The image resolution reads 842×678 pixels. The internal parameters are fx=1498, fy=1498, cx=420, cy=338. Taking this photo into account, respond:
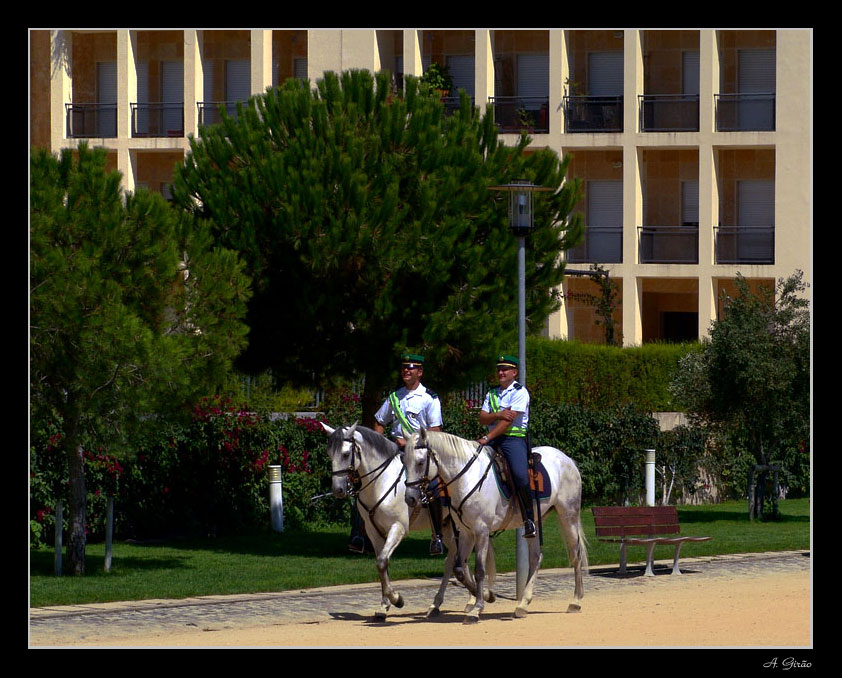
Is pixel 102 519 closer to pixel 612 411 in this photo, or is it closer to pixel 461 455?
pixel 461 455

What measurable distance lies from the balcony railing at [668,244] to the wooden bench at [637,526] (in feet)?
72.9

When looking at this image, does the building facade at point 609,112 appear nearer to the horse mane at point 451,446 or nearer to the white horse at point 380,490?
→ the white horse at point 380,490

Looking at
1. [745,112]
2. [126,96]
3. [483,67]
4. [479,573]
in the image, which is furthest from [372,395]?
[126,96]

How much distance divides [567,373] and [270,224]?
15.9 m

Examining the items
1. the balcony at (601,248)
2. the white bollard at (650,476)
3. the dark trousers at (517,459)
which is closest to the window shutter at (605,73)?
the balcony at (601,248)

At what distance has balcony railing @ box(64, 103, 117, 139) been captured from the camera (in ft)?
145

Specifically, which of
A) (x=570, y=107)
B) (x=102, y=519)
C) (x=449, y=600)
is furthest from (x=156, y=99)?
(x=449, y=600)

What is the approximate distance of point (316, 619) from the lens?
15.4 m

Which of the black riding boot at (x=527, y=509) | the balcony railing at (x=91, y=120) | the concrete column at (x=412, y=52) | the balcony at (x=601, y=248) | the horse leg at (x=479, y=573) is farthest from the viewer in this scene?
the balcony railing at (x=91, y=120)

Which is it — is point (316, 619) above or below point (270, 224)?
below

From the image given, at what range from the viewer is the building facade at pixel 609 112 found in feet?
135

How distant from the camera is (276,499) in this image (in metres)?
25.2


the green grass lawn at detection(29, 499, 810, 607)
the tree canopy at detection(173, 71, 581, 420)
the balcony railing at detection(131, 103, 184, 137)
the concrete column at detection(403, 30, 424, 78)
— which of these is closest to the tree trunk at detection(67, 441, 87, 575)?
the green grass lawn at detection(29, 499, 810, 607)

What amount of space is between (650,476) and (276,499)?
29.7ft
